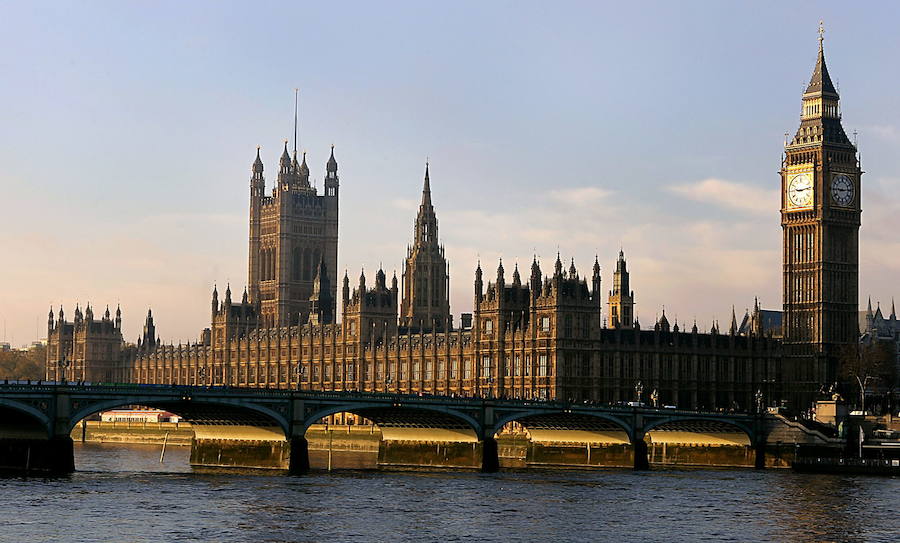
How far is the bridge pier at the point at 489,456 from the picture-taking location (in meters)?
128

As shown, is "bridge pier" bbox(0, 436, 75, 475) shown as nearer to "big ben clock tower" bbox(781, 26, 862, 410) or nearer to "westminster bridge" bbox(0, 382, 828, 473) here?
"westminster bridge" bbox(0, 382, 828, 473)

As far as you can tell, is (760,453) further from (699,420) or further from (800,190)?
(800,190)

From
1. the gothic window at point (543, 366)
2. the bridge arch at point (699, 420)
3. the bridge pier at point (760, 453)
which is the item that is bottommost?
the bridge pier at point (760, 453)

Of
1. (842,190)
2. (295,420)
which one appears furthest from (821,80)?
(295,420)

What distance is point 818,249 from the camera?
189m

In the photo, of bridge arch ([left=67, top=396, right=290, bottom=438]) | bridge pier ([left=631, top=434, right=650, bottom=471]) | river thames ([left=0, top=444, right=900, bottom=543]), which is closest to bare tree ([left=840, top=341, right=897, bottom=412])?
bridge pier ([left=631, top=434, right=650, bottom=471])

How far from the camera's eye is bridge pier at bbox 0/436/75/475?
108 m

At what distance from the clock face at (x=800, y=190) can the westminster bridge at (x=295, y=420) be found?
162 ft

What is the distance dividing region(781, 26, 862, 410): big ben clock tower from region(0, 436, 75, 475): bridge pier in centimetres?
10110

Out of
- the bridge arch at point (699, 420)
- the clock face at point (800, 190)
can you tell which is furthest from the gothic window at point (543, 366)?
the clock face at point (800, 190)

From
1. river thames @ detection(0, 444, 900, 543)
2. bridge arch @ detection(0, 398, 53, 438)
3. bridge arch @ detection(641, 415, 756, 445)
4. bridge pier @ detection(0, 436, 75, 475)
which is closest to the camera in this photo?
river thames @ detection(0, 444, 900, 543)

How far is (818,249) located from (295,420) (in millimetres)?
87777

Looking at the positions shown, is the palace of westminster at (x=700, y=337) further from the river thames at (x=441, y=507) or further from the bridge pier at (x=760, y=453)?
the river thames at (x=441, y=507)

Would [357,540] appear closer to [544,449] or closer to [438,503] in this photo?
[438,503]
